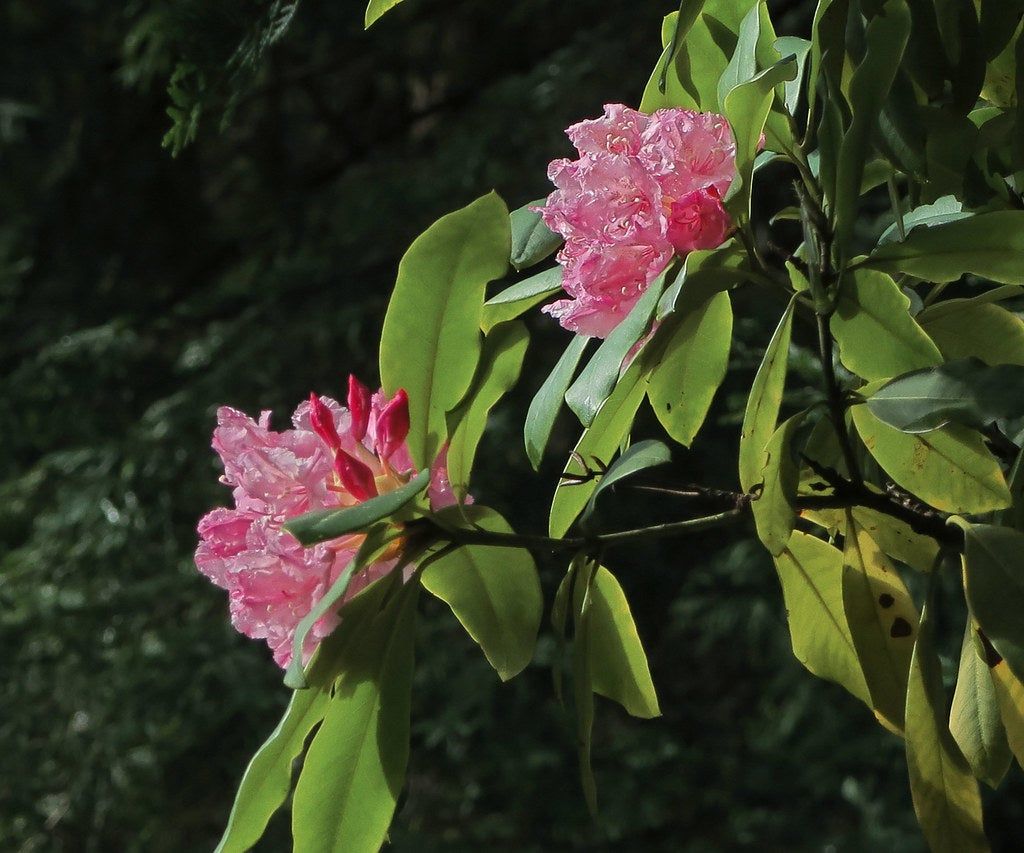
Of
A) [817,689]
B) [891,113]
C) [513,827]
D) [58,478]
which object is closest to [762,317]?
[817,689]

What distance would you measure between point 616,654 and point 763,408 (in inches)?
5.8

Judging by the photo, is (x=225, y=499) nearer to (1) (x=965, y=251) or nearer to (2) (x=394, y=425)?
(2) (x=394, y=425)

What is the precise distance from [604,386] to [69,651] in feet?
6.39

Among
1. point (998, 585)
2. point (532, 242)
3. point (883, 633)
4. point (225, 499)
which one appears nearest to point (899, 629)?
point (883, 633)

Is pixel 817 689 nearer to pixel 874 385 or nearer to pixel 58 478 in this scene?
pixel 58 478

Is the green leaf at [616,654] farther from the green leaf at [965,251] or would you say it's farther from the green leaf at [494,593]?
the green leaf at [965,251]

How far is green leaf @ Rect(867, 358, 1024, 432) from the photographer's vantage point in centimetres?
44

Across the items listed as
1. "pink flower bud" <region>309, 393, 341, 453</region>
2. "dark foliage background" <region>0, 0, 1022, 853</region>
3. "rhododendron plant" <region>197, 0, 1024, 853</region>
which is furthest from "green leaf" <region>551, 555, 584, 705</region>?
"dark foliage background" <region>0, 0, 1022, 853</region>

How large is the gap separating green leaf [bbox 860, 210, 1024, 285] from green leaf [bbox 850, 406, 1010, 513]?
0.20 feet

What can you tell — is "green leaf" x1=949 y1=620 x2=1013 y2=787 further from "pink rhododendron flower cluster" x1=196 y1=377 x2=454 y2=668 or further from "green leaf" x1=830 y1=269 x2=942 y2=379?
"pink rhododendron flower cluster" x1=196 y1=377 x2=454 y2=668

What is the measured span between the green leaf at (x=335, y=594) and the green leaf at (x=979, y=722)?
0.23m

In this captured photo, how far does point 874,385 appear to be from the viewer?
1.65 ft

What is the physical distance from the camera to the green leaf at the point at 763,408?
50 cm

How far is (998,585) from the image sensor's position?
47 centimetres
